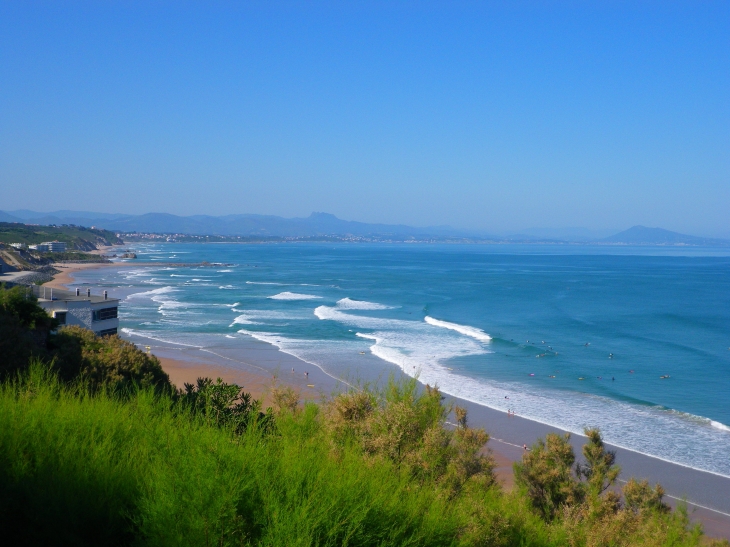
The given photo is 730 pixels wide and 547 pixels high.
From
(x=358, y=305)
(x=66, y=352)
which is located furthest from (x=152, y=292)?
(x=66, y=352)

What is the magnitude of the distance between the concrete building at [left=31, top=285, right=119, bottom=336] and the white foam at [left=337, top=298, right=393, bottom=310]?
28256 mm

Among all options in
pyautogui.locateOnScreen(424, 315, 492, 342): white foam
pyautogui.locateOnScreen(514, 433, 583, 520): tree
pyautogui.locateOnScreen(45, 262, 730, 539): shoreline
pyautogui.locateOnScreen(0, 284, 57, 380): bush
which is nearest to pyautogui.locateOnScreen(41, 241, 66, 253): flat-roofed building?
pyautogui.locateOnScreen(424, 315, 492, 342): white foam

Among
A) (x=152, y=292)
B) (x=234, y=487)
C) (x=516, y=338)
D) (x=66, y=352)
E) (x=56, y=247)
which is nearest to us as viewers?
(x=234, y=487)

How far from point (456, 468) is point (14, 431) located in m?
5.92

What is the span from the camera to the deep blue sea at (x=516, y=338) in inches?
1026

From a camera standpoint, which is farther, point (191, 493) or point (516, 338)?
point (516, 338)

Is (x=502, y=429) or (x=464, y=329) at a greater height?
(x=464, y=329)

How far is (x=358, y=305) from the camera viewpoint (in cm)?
5928

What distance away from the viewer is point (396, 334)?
43.1 metres

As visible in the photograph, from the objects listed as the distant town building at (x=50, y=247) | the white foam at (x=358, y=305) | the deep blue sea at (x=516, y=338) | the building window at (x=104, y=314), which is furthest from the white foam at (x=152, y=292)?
the distant town building at (x=50, y=247)

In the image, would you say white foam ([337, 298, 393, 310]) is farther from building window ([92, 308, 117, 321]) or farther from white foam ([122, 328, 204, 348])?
building window ([92, 308, 117, 321])

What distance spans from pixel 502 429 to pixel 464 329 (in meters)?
22.5

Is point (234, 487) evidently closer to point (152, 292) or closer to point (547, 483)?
point (547, 483)

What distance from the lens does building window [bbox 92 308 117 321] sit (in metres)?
28.9
